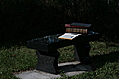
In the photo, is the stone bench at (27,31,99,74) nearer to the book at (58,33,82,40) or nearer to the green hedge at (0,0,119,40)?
the book at (58,33,82,40)

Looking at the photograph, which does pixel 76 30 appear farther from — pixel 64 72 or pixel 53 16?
pixel 53 16

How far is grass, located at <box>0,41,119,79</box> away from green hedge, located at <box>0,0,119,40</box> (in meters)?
1.15

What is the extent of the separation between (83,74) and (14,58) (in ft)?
8.66

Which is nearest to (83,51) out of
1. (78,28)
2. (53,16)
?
(78,28)

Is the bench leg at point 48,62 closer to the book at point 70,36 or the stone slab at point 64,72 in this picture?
the stone slab at point 64,72

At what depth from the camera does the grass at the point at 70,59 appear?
6.33m

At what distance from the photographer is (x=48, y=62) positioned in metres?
6.38

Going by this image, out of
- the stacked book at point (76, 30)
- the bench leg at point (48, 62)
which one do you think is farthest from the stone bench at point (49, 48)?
the stacked book at point (76, 30)

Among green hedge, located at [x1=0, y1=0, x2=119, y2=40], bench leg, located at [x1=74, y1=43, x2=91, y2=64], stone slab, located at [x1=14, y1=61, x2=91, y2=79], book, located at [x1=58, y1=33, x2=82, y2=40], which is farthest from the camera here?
green hedge, located at [x1=0, y1=0, x2=119, y2=40]

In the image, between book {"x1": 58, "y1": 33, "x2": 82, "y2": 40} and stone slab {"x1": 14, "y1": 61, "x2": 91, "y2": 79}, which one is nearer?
stone slab {"x1": 14, "y1": 61, "x2": 91, "y2": 79}

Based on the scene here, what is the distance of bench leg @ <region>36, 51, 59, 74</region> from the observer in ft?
20.6

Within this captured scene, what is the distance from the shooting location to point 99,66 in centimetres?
700

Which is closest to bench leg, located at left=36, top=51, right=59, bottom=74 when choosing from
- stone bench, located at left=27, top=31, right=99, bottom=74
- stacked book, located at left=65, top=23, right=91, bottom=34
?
stone bench, located at left=27, top=31, right=99, bottom=74

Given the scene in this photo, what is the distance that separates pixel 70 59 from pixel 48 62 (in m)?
1.52
